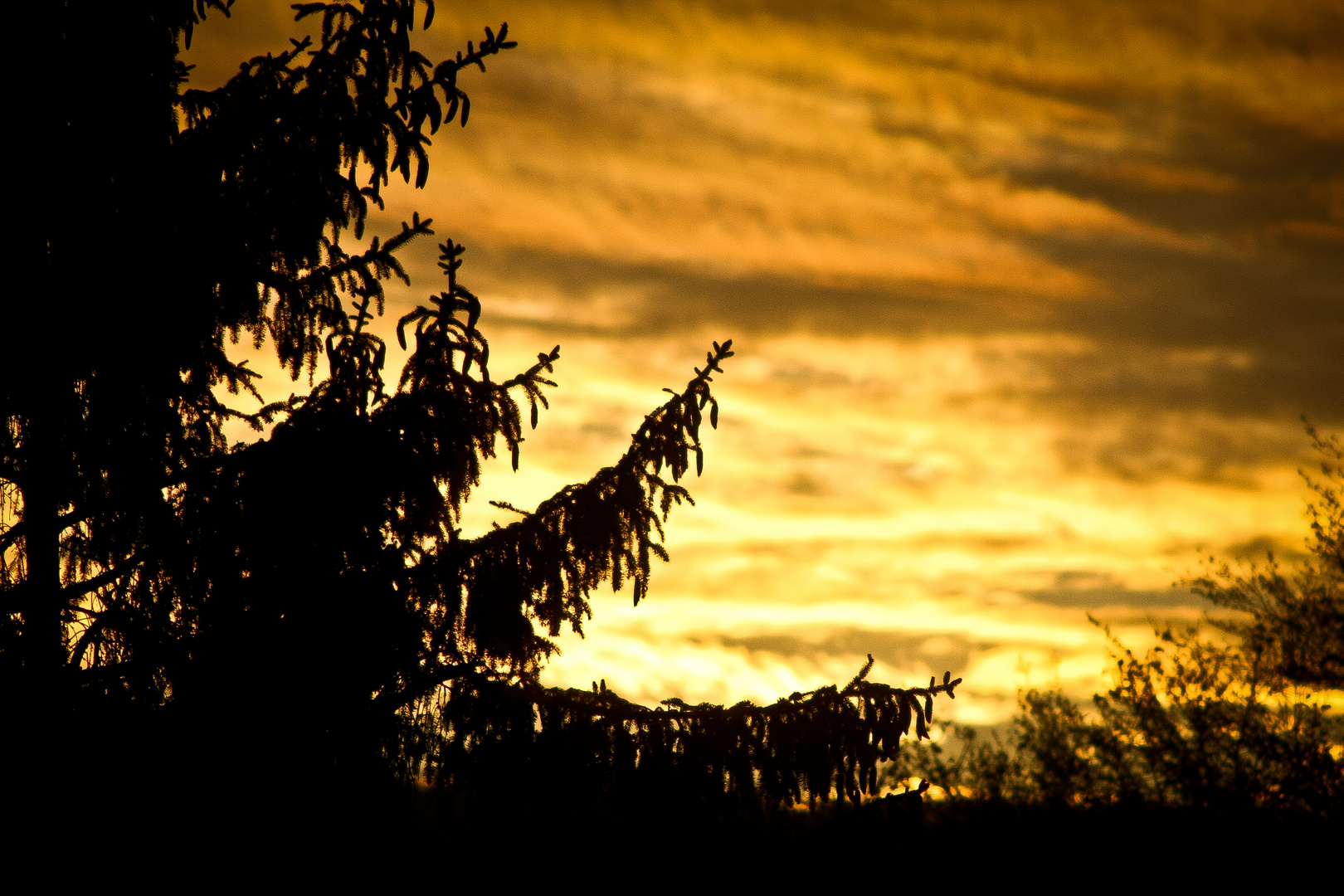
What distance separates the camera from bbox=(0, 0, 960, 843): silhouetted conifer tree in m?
6.75

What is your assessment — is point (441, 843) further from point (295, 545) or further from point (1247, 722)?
point (1247, 722)

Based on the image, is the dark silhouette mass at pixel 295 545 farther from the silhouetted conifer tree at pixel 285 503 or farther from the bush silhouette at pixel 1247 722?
the bush silhouette at pixel 1247 722

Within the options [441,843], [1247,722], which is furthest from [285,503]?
[1247,722]

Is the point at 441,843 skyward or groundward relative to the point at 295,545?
groundward

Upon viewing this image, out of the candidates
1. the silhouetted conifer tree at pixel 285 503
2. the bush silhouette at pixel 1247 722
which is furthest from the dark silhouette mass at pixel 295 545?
the bush silhouette at pixel 1247 722

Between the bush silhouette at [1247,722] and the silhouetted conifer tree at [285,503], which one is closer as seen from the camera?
the silhouetted conifer tree at [285,503]

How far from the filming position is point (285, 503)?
23.0 ft

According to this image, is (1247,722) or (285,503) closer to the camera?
(285,503)

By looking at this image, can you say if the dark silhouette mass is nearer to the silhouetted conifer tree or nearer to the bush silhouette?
the silhouetted conifer tree

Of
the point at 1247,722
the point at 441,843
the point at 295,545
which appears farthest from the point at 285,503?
the point at 1247,722

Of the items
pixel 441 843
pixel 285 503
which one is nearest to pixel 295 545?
pixel 285 503

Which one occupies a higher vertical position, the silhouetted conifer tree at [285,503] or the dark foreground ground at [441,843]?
the silhouetted conifer tree at [285,503]

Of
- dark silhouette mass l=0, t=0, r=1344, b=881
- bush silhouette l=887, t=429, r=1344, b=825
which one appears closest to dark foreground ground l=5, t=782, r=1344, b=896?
dark silhouette mass l=0, t=0, r=1344, b=881

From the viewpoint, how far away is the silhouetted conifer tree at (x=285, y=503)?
6.75 metres
